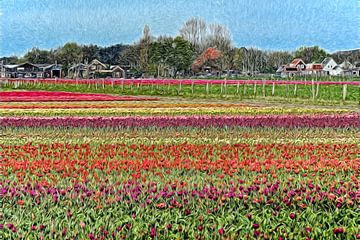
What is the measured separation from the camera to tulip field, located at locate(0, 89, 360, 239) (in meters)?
5.00

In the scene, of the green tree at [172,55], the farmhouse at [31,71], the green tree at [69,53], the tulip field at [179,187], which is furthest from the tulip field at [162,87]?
the tulip field at [179,187]

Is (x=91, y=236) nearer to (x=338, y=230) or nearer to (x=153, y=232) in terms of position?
(x=153, y=232)

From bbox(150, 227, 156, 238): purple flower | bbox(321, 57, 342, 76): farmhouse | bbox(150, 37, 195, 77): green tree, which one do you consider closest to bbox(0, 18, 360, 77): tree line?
bbox(150, 37, 195, 77): green tree

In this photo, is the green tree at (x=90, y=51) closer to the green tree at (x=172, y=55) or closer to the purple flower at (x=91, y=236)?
the green tree at (x=172, y=55)

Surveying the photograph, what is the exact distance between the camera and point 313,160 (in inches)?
336

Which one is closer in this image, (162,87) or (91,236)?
(91,236)

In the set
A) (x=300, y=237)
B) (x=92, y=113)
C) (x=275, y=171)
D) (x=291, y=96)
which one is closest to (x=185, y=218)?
(x=300, y=237)

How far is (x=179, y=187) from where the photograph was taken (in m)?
6.16

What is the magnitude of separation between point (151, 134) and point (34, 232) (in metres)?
8.19

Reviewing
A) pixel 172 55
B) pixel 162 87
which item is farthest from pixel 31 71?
pixel 172 55

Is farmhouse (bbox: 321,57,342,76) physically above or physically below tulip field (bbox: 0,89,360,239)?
above

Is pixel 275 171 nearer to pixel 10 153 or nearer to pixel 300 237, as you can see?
pixel 300 237

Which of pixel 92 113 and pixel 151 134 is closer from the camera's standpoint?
pixel 151 134

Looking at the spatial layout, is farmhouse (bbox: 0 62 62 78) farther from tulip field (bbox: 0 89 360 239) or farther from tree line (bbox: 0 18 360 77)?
tulip field (bbox: 0 89 360 239)
